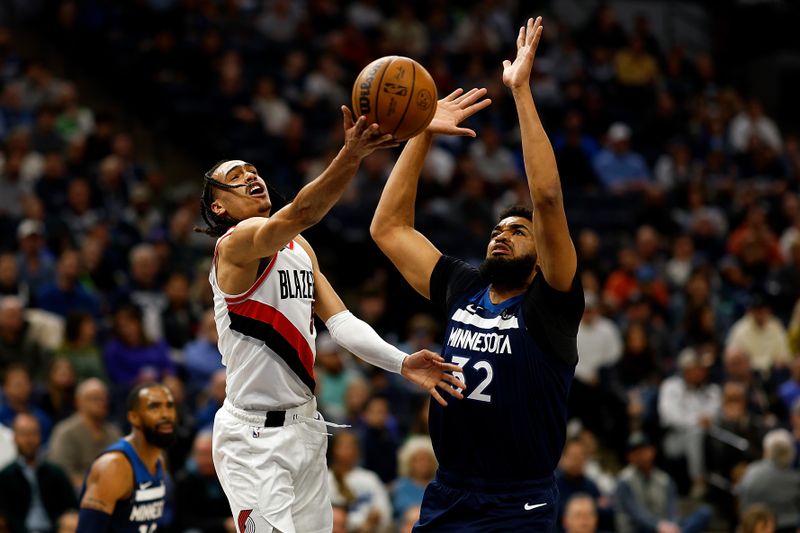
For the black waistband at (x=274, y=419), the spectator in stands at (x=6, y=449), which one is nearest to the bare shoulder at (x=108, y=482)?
the black waistband at (x=274, y=419)

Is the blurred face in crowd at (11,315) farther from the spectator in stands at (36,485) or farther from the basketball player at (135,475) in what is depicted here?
the basketball player at (135,475)

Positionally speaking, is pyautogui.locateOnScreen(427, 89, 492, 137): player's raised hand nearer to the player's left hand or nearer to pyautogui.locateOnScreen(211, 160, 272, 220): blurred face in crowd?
pyautogui.locateOnScreen(211, 160, 272, 220): blurred face in crowd

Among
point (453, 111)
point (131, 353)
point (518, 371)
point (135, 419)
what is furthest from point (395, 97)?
point (131, 353)

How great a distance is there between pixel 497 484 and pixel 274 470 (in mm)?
1019

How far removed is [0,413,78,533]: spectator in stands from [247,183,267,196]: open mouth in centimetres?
469

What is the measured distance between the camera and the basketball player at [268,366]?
554cm

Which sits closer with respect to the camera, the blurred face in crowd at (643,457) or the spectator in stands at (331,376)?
the blurred face in crowd at (643,457)

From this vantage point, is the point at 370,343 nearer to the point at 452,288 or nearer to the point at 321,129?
the point at 452,288

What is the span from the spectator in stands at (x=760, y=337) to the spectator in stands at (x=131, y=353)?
6.71 m

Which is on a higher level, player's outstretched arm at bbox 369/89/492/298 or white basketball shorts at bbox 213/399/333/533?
player's outstretched arm at bbox 369/89/492/298

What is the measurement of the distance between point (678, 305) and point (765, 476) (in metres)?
4.27

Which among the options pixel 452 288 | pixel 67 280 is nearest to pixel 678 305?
pixel 67 280

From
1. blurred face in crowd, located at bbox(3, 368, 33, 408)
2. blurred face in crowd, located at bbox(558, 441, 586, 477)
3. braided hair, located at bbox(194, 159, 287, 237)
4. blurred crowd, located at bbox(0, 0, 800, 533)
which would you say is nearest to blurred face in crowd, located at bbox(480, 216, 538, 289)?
braided hair, located at bbox(194, 159, 287, 237)

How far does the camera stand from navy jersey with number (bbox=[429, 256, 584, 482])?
5.51m
